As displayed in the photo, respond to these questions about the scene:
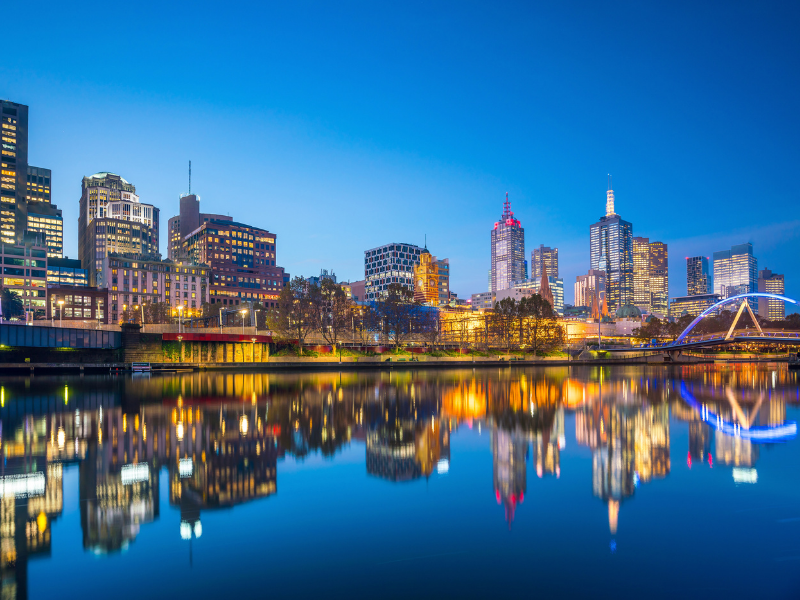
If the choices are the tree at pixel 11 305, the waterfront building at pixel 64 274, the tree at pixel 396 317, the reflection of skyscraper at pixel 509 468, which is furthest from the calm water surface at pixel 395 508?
the waterfront building at pixel 64 274

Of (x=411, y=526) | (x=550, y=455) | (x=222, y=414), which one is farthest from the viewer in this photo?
(x=222, y=414)

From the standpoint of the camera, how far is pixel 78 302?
162125 mm

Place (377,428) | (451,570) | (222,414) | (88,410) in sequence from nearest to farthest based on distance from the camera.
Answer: (451,570) < (377,428) < (222,414) < (88,410)

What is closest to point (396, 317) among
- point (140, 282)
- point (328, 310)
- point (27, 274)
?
point (328, 310)

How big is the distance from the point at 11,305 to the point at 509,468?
158307mm

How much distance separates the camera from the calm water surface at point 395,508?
329 inches

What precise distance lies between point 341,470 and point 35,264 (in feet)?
595

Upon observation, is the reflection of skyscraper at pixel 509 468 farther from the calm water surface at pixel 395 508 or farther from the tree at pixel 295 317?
the tree at pixel 295 317

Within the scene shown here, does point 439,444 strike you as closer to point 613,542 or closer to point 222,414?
point 613,542

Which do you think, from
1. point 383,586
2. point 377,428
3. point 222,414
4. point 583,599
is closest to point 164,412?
point 222,414

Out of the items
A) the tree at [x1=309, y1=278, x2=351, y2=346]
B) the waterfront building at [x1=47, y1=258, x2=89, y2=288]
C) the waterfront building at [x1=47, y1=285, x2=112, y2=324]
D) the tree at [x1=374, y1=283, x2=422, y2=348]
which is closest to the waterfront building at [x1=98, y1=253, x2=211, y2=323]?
the waterfront building at [x1=47, y1=258, x2=89, y2=288]

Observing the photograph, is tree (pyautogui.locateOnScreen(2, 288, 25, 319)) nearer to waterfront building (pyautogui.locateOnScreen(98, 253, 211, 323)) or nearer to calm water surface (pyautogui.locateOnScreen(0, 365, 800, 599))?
waterfront building (pyautogui.locateOnScreen(98, 253, 211, 323))

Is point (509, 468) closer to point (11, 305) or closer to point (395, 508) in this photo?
point (395, 508)

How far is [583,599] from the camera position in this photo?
25.2ft
